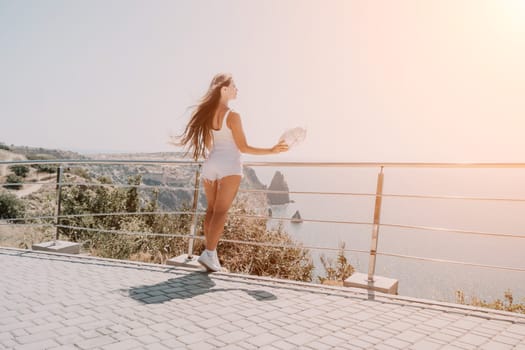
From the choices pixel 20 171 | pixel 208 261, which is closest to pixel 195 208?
pixel 208 261

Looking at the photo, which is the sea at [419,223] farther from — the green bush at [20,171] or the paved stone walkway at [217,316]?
the green bush at [20,171]

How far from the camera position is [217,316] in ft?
9.73

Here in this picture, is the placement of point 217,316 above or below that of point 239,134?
below

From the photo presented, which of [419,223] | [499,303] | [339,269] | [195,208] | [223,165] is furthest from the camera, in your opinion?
[419,223]

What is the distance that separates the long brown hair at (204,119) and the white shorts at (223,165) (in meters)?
0.20

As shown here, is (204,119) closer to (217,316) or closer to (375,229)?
(217,316)

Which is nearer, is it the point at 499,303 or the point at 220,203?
the point at 220,203

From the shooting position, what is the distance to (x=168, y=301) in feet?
10.7

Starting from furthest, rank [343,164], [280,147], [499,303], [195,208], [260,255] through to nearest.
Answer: [260,255], [499,303], [195,208], [343,164], [280,147]

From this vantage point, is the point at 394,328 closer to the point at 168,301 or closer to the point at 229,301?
the point at 229,301

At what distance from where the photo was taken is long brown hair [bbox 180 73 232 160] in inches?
157

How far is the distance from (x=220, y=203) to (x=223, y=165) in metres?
0.39

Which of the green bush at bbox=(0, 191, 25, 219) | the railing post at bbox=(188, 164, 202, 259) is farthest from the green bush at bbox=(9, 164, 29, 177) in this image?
the railing post at bbox=(188, 164, 202, 259)

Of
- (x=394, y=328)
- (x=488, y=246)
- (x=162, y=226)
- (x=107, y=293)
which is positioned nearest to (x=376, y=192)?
(x=394, y=328)
